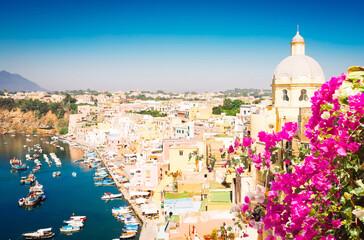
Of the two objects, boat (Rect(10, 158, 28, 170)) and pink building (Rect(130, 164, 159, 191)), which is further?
boat (Rect(10, 158, 28, 170))

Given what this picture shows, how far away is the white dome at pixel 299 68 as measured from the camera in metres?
9.04

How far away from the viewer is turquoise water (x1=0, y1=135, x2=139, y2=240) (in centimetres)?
2062

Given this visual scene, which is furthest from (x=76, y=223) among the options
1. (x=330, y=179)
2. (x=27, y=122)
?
Result: (x=27, y=122)

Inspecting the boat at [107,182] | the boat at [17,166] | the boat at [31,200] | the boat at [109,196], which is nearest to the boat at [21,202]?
the boat at [31,200]

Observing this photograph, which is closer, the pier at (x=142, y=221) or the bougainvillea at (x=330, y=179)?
the bougainvillea at (x=330, y=179)

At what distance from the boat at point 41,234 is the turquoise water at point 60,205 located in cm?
48

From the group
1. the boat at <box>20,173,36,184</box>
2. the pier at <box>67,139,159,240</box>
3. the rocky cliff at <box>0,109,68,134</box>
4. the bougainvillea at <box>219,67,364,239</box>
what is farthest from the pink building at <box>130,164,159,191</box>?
the rocky cliff at <box>0,109,68,134</box>

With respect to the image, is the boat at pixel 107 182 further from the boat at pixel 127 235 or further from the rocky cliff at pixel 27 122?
the rocky cliff at pixel 27 122

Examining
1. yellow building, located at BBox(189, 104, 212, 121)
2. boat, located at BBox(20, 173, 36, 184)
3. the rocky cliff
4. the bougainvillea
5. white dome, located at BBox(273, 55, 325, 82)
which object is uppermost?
A: white dome, located at BBox(273, 55, 325, 82)

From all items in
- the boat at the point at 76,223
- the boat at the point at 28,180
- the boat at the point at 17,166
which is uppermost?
the boat at the point at 17,166

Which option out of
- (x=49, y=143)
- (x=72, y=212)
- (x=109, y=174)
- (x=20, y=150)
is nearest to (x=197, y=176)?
(x=72, y=212)

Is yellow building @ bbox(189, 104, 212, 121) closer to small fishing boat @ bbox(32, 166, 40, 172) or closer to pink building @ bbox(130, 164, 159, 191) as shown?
pink building @ bbox(130, 164, 159, 191)

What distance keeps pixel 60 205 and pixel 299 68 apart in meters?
21.6

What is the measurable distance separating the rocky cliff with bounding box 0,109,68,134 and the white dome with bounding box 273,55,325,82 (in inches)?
2714
